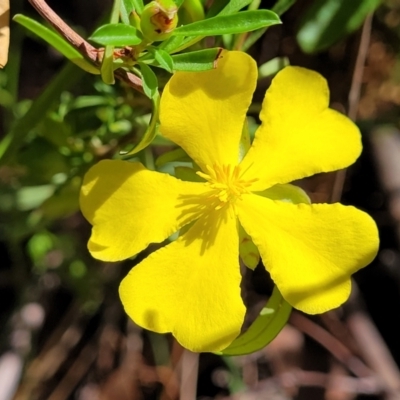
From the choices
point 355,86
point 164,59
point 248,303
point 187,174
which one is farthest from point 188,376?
point 164,59

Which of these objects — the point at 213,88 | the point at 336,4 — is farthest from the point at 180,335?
the point at 336,4

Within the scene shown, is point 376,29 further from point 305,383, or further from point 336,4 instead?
point 305,383

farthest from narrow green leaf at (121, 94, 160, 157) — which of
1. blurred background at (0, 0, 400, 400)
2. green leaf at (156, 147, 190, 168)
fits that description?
blurred background at (0, 0, 400, 400)

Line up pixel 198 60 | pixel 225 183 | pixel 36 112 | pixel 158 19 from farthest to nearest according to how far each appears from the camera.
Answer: pixel 36 112, pixel 225 183, pixel 198 60, pixel 158 19

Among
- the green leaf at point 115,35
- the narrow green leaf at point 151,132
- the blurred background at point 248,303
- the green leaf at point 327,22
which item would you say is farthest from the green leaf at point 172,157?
the blurred background at point 248,303

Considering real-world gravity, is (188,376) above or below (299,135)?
below

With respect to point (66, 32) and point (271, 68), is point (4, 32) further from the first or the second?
point (271, 68)

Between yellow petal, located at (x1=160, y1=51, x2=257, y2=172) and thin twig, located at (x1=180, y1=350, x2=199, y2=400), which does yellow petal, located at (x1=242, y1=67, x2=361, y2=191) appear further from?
thin twig, located at (x1=180, y1=350, x2=199, y2=400)
